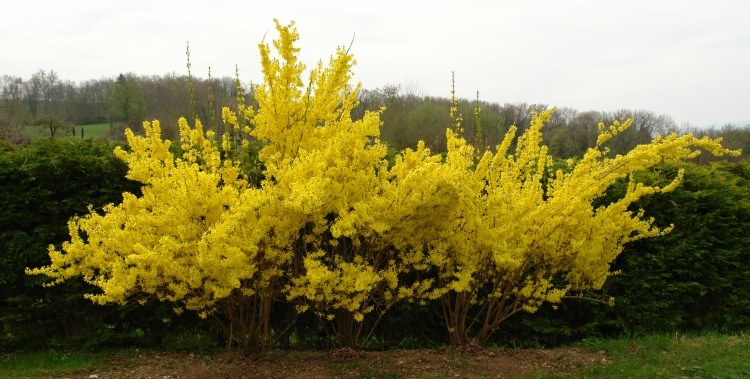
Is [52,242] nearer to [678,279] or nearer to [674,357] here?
[674,357]

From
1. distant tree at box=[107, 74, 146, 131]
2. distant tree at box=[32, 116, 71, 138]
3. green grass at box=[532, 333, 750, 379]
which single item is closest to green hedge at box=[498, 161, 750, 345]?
green grass at box=[532, 333, 750, 379]

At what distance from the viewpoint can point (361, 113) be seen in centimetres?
1452

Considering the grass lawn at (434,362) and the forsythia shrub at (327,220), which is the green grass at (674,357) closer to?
the grass lawn at (434,362)

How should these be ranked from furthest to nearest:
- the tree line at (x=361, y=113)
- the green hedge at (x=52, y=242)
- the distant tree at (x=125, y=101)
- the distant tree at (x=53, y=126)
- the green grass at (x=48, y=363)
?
the distant tree at (x=125, y=101)
the tree line at (x=361, y=113)
the distant tree at (x=53, y=126)
the green hedge at (x=52, y=242)
the green grass at (x=48, y=363)

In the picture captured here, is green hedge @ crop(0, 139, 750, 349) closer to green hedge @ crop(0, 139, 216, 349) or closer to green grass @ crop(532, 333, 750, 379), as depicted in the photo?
green hedge @ crop(0, 139, 216, 349)

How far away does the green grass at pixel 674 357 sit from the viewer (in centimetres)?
469

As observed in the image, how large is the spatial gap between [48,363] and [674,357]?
19.7 feet

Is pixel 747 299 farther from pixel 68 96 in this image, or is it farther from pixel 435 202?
pixel 68 96

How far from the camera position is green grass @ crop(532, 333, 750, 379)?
185 inches

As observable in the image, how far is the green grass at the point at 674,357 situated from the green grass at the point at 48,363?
4189 millimetres

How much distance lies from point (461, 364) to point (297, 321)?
6.08ft

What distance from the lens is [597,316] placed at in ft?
19.3

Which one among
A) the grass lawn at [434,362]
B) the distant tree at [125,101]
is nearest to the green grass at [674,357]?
the grass lawn at [434,362]

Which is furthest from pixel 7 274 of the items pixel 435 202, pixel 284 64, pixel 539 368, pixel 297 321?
pixel 539 368
